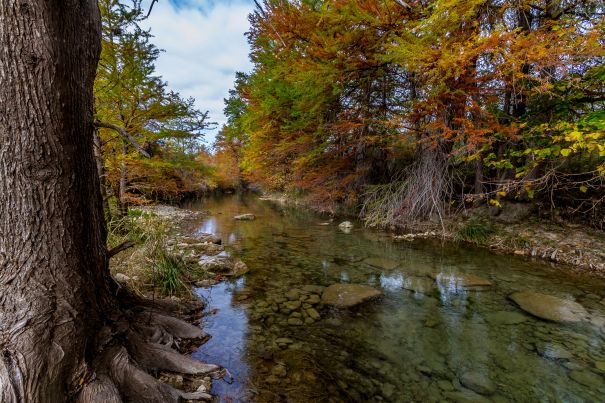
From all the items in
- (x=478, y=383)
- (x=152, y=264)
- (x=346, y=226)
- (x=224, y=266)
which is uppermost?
(x=152, y=264)

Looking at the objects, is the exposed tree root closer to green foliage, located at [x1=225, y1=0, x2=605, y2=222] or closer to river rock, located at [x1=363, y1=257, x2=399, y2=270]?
green foliage, located at [x1=225, y1=0, x2=605, y2=222]

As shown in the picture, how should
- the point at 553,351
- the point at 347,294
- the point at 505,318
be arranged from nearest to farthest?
1. the point at 553,351
2. the point at 505,318
3. the point at 347,294

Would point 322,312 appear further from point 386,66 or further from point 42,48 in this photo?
point 386,66

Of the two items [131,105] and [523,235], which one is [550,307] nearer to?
[523,235]

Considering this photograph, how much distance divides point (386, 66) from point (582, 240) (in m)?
6.46

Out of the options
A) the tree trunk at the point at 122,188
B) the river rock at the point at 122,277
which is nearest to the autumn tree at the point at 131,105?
the tree trunk at the point at 122,188

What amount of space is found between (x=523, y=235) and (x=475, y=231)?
976 mm

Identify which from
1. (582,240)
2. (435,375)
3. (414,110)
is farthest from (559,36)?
(435,375)

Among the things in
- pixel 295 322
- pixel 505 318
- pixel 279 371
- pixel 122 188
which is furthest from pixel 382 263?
pixel 122 188

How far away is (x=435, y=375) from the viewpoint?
2691mm

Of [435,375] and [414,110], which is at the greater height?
[414,110]

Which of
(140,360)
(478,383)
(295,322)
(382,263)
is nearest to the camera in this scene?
(140,360)

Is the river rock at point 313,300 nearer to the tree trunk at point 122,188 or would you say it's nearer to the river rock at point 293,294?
the river rock at point 293,294

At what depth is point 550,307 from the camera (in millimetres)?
3957
